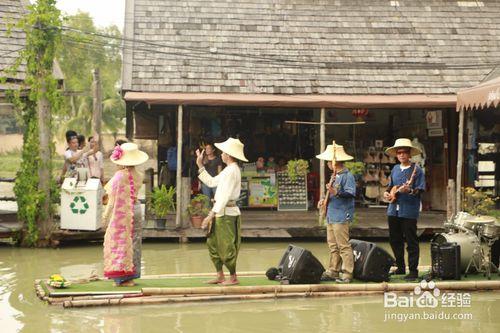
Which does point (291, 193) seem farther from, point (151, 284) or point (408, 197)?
point (151, 284)

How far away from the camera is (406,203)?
9.94 m

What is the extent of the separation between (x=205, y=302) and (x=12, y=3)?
9.63 meters

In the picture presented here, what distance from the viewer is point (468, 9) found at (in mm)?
19094

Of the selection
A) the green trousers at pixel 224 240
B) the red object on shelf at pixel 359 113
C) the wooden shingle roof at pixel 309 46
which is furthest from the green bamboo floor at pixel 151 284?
the red object on shelf at pixel 359 113

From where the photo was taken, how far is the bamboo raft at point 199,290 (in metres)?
8.85

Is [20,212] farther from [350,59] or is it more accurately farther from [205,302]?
[350,59]

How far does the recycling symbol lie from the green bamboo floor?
3.89 meters

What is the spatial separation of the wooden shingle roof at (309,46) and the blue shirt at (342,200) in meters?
6.42

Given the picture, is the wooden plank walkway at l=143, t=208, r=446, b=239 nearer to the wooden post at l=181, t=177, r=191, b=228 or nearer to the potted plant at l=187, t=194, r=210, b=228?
the potted plant at l=187, t=194, r=210, b=228

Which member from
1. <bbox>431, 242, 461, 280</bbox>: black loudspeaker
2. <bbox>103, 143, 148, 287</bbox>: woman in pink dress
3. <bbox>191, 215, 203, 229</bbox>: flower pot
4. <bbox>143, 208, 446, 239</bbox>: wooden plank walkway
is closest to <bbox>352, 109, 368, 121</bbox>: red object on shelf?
<bbox>143, 208, 446, 239</bbox>: wooden plank walkway

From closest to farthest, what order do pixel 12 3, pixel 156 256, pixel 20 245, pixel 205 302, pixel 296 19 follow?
pixel 205 302, pixel 156 256, pixel 20 245, pixel 12 3, pixel 296 19

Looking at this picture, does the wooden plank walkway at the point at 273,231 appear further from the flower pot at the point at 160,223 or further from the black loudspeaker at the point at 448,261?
the black loudspeaker at the point at 448,261

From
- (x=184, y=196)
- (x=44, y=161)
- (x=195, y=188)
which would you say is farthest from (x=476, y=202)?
(x=44, y=161)

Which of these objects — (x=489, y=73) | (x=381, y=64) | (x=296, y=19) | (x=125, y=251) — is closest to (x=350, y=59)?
(x=381, y=64)
